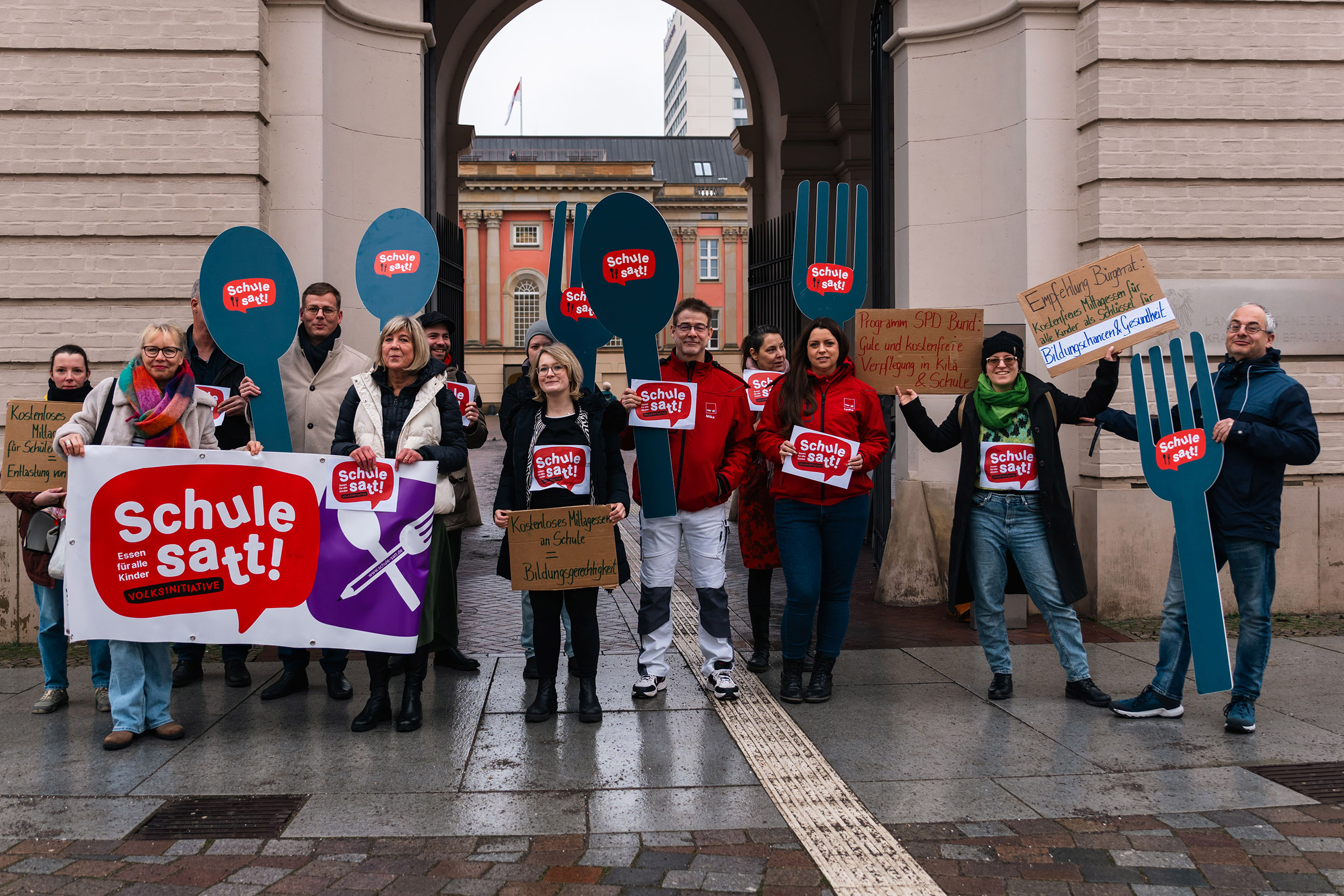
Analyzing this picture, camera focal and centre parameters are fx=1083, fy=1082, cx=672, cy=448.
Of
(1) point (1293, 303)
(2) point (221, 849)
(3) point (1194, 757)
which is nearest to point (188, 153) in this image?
(2) point (221, 849)

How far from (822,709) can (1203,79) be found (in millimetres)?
5582

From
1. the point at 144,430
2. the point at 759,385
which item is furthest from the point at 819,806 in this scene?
the point at 144,430

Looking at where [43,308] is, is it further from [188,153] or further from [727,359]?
[727,359]

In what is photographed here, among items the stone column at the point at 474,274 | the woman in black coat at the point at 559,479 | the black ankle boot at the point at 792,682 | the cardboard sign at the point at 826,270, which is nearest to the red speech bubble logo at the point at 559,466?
the woman in black coat at the point at 559,479

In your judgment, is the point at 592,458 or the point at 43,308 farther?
the point at 43,308

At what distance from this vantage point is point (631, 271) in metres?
5.68

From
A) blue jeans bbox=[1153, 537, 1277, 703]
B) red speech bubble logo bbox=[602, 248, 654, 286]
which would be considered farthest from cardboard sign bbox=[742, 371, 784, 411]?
blue jeans bbox=[1153, 537, 1277, 703]

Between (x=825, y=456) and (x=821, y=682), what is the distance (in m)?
1.17

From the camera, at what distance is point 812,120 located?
1412cm

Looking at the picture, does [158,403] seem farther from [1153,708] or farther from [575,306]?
[1153,708]

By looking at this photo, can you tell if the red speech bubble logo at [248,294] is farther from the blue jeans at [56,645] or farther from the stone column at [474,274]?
the stone column at [474,274]

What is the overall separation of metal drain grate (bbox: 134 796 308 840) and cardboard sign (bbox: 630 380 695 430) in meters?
2.34

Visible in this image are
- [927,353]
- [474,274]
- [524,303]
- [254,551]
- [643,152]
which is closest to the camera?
[254,551]

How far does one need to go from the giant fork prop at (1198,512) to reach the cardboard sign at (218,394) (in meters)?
4.67
